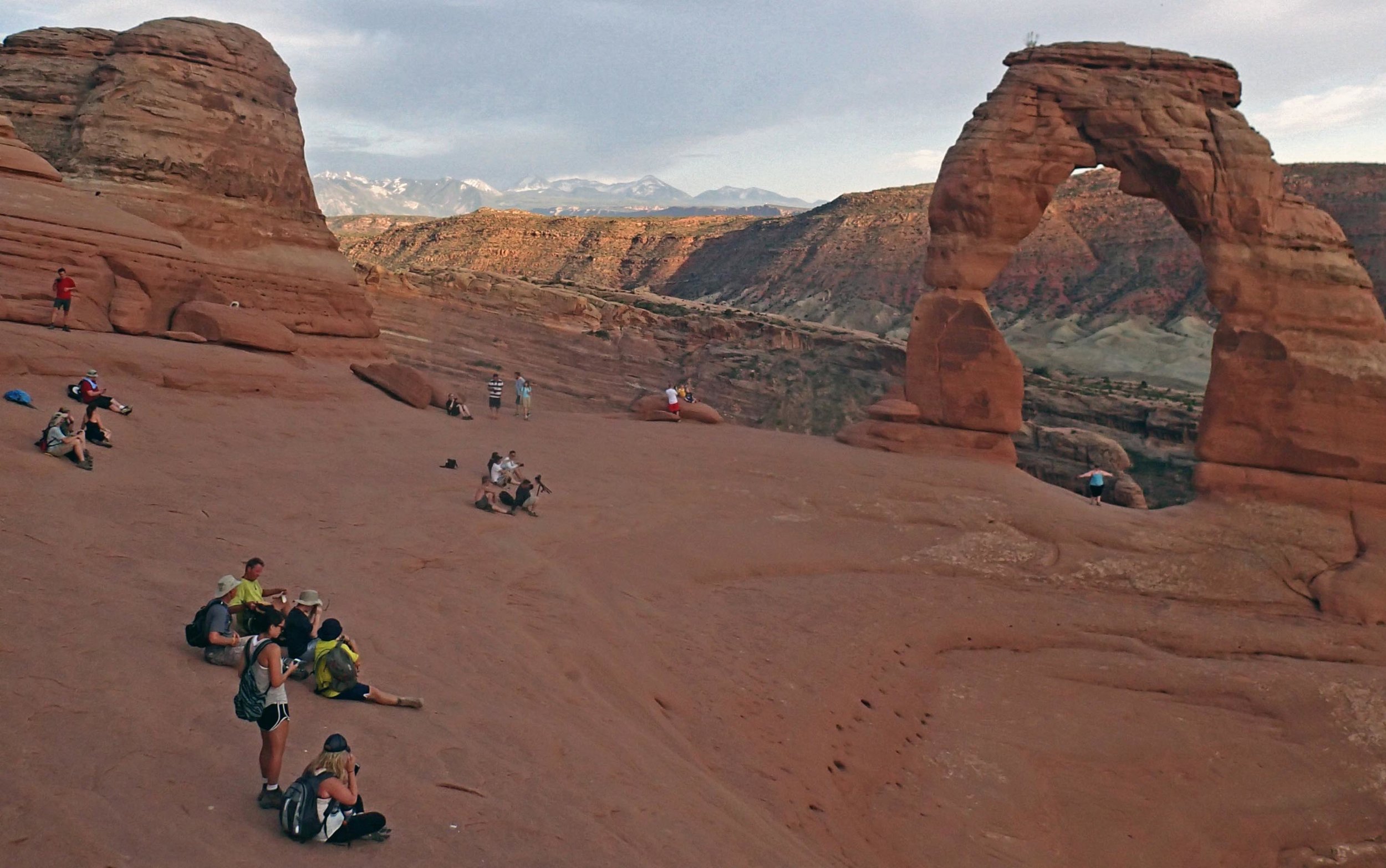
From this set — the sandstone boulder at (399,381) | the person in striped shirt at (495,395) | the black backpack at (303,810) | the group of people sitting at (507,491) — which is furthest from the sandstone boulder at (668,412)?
the black backpack at (303,810)

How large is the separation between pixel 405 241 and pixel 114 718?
101 meters

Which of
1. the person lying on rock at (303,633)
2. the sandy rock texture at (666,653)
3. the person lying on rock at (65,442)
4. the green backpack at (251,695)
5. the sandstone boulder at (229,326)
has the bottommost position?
the sandy rock texture at (666,653)

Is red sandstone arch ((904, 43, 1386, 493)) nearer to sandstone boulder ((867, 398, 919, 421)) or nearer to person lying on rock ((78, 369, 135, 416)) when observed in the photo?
sandstone boulder ((867, 398, 919, 421))

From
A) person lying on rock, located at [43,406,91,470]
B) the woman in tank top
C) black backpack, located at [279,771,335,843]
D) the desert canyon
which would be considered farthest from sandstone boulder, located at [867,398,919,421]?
black backpack, located at [279,771,335,843]

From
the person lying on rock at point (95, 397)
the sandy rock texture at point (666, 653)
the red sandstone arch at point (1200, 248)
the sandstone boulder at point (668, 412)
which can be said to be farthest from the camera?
the sandstone boulder at point (668, 412)

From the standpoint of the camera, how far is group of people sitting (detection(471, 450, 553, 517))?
16.4m

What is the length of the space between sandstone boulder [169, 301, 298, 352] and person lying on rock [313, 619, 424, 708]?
→ 1727cm

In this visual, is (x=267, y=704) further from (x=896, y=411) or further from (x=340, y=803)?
(x=896, y=411)

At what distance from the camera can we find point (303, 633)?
8141 mm

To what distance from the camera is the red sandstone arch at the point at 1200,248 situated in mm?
20109

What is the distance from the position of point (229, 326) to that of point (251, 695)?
62.1 feet

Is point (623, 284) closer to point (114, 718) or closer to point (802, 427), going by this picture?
point (802, 427)

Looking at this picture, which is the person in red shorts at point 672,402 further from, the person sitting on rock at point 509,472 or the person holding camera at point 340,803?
the person holding camera at point 340,803

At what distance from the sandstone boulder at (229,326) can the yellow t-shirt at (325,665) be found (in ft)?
56.9
